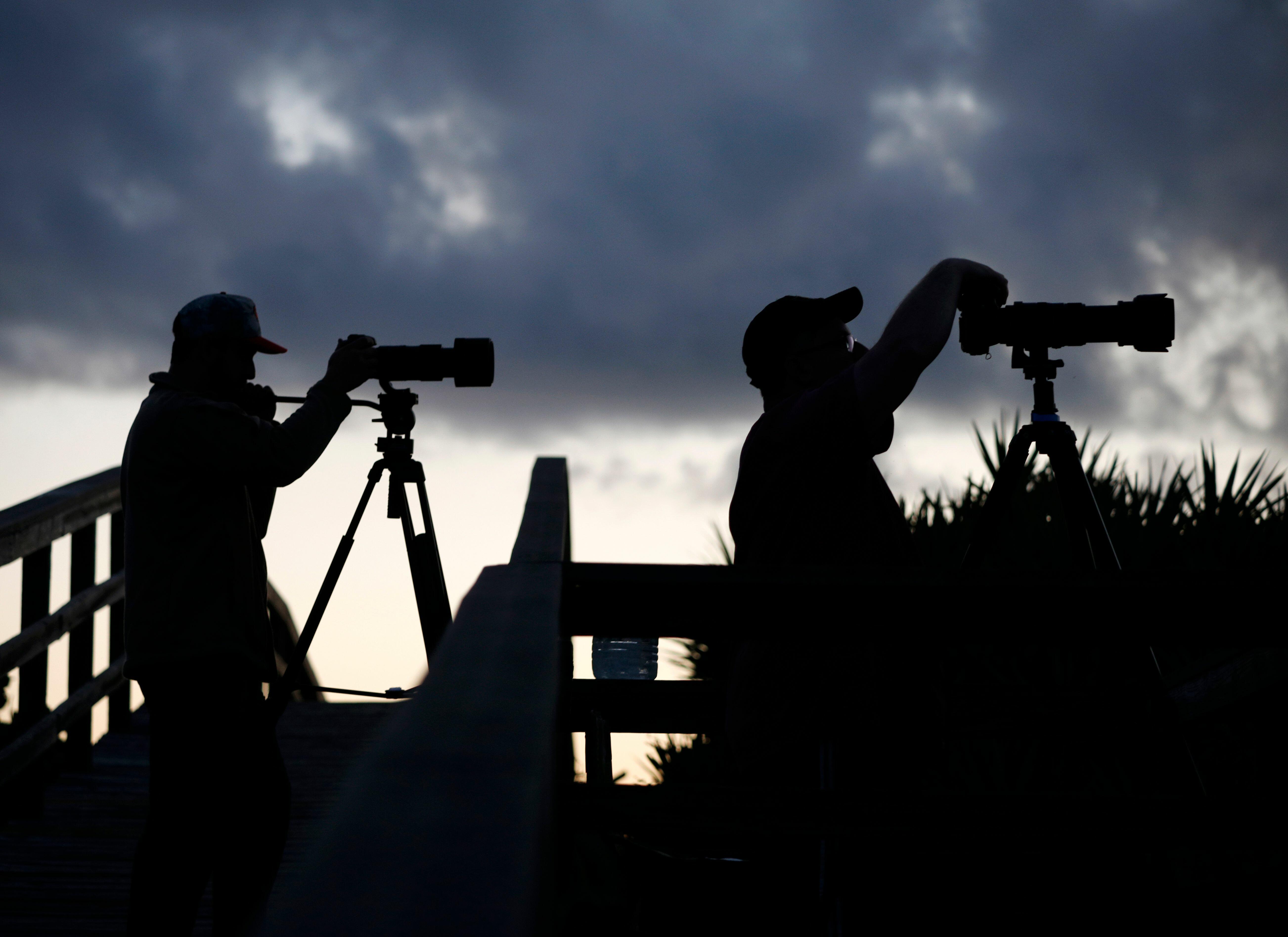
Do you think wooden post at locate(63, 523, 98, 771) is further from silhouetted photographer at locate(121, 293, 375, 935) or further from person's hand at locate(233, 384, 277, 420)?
silhouetted photographer at locate(121, 293, 375, 935)

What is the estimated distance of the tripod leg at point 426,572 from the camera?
3420 mm

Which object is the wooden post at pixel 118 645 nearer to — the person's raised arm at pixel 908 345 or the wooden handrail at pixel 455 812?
the person's raised arm at pixel 908 345

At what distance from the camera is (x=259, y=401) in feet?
11.0

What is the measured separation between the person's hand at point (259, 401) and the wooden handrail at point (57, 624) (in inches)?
32.1

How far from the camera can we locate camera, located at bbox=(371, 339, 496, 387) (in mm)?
3232

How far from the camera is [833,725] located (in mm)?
2012

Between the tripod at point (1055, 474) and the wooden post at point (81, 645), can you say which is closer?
the tripod at point (1055, 474)

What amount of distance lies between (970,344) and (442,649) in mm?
2240

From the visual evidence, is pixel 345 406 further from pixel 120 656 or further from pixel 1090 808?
pixel 120 656

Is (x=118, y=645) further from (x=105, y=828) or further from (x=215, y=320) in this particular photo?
(x=215, y=320)

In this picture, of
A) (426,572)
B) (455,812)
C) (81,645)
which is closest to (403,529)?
(426,572)

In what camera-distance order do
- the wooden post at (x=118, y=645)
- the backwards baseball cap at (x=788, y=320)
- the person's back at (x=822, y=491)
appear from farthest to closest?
the wooden post at (x=118, y=645)
the backwards baseball cap at (x=788, y=320)
the person's back at (x=822, y=491)

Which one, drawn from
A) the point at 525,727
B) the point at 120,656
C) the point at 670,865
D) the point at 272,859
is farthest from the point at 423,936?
the point at 120,656

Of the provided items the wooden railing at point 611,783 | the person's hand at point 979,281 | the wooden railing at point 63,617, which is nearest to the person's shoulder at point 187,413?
the wooden railing at point 611,783
